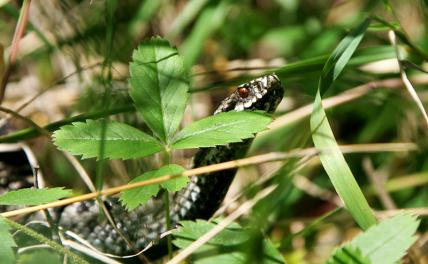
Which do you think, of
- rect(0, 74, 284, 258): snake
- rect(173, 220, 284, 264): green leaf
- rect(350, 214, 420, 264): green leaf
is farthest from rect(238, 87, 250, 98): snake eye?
rect(350, 214, 420, 264): green leaf

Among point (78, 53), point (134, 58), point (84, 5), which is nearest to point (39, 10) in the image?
point (84, 5)

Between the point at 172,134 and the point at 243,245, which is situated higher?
the point at 172,134

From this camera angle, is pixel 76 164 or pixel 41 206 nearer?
pixel 41 206

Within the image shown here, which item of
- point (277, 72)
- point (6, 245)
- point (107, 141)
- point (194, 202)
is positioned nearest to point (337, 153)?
point (277, 72)

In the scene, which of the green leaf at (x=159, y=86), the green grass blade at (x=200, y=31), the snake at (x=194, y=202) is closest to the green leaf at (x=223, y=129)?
the green leaf at (x=159, y=86)

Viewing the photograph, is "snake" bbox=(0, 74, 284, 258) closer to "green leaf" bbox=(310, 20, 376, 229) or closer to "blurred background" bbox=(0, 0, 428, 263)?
"blurred background" bbox=(0, 0, 428, 263)

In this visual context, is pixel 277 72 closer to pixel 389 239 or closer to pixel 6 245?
pixel 389 239

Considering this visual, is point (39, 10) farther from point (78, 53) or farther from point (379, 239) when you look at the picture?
point (379, 239)
